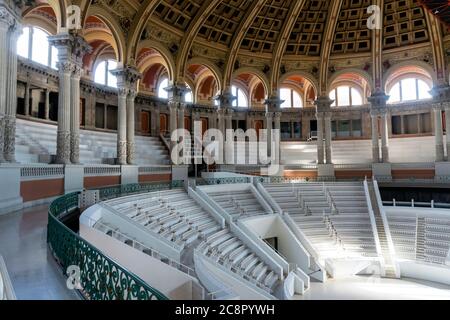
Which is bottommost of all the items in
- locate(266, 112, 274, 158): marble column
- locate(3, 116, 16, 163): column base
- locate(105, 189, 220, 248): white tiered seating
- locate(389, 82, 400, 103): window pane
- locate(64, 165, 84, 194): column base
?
locate(105, 189, 220, 248): white tiered seating

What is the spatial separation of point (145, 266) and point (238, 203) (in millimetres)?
11368

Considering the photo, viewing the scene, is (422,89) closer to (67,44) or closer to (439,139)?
(439,139)

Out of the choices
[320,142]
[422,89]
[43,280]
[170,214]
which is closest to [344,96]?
[422,89]

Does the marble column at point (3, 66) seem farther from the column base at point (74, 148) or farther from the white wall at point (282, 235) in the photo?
the white wall at point (282, 235)

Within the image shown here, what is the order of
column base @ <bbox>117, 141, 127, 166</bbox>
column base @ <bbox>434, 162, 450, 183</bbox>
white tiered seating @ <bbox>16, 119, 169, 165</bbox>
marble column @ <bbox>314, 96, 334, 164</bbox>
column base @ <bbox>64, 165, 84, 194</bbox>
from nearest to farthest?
column base @ <bbox>64, 165, 84, 194</bbox>, white tiered seating @ <bbox>16, 119, 169, 165</bbox>, column base @ <bbox>117, 141, 127, 166</bbox>, column base @ <bbox>434, 162, 450, 183</bbox>, marble column @ <bbox>314, 96, 334, 164</bbox>

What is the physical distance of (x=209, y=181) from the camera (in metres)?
19.9

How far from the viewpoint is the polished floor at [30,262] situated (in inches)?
169

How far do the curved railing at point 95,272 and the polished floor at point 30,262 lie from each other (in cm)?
22

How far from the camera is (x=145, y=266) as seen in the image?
8703 mm

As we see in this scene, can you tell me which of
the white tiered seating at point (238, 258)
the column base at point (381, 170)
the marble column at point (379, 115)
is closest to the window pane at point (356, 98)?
the marble column at point (379, 115)

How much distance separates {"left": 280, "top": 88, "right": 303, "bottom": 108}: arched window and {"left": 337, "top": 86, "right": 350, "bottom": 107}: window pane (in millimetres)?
4274

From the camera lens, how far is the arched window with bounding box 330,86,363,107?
33.9 meters

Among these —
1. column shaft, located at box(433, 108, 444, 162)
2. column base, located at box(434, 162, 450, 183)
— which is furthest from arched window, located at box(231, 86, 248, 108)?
column base, located at box(434, 162, 450, 183)

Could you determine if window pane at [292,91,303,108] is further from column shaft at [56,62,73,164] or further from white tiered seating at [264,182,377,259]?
column shaft at [56,62,73,164]
